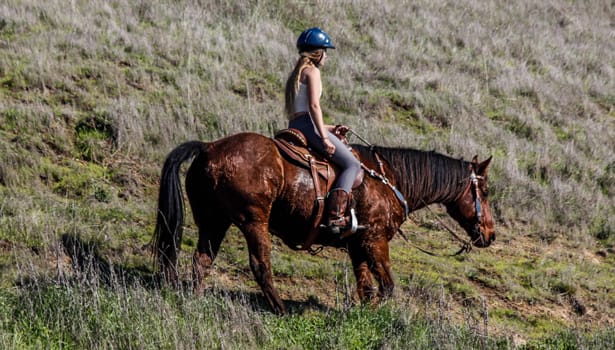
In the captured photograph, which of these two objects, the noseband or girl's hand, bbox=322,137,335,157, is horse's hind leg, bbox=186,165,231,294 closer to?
girl's hand, bbox=322,137,335,157

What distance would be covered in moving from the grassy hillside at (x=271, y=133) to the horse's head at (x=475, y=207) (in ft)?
2.84

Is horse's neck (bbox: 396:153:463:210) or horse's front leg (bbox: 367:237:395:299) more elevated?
horse's neck (bbox: 396:153:463:210)

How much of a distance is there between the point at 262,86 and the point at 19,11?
544cm

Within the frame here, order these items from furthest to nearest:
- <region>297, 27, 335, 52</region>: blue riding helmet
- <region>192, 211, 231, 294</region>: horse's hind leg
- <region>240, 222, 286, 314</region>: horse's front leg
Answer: <region>297, 27, 335, 52</region>: blue riding helmet
<region>192, 211, 231, 294</region>: horse's hind leg
<region>240, 222, 286, 314</region>: horse's front leg

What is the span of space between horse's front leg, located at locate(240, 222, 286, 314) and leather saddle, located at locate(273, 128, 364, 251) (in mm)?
680

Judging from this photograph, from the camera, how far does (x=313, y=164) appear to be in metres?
8.15

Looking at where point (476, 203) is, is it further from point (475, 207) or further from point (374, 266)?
point (374, 266)

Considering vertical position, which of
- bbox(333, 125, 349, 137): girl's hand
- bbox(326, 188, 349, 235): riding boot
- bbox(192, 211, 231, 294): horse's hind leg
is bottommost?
bbox(192, 211, 231, 294): horse's hind leg

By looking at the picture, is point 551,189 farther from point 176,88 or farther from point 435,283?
point 176,88

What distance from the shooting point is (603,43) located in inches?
968

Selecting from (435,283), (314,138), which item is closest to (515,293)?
(435,283)

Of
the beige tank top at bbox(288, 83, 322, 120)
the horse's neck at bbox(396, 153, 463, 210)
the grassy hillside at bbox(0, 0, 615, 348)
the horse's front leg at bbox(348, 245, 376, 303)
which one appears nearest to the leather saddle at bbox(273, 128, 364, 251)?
the beige tank top at bbox(288, 83, 322, 120)

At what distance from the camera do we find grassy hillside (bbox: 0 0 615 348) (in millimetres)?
7102

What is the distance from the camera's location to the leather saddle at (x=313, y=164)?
8109mm
